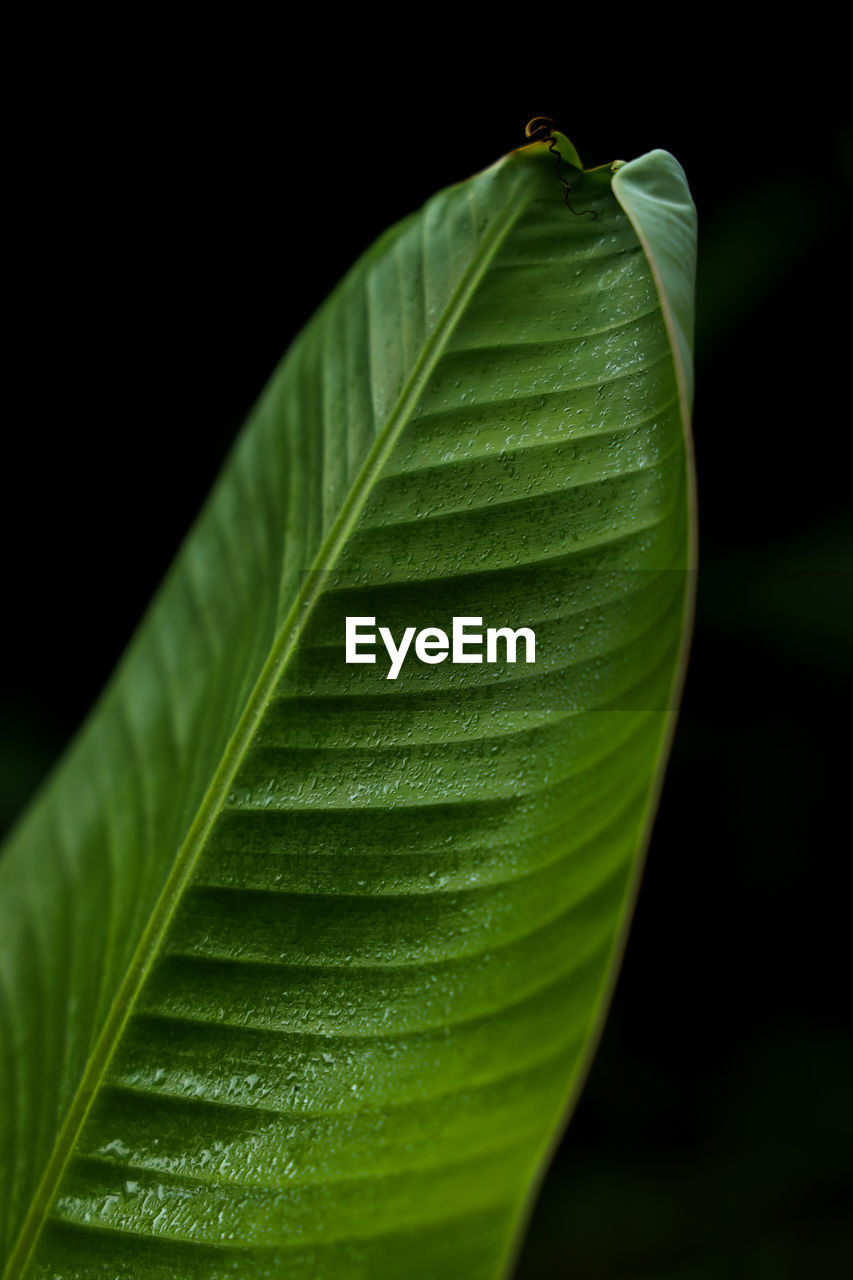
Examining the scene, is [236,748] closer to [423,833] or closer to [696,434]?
[423,833]

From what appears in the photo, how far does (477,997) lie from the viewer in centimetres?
27

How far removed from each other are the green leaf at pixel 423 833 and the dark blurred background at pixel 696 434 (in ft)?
2.89

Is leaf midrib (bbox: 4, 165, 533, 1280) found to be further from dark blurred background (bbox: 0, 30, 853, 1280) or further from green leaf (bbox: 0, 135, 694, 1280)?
dark blurred background (bbox: 0, 30, 853, 1280)

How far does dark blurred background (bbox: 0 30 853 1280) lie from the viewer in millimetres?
1169

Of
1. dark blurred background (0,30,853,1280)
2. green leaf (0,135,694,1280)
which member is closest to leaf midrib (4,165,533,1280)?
green leaf (0,135,694,1280)

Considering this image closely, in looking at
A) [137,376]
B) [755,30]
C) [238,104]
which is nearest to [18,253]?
A: [137,376]

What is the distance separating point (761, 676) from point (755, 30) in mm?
766

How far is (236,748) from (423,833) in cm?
8

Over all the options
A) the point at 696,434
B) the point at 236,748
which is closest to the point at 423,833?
the point at 236,748

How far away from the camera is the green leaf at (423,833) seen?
10.5 inches

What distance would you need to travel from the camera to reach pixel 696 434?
131 centimetres

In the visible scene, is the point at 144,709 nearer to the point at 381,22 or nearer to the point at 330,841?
the point at 330,841

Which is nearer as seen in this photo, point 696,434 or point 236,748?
point 236,748

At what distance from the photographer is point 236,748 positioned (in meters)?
0.33
